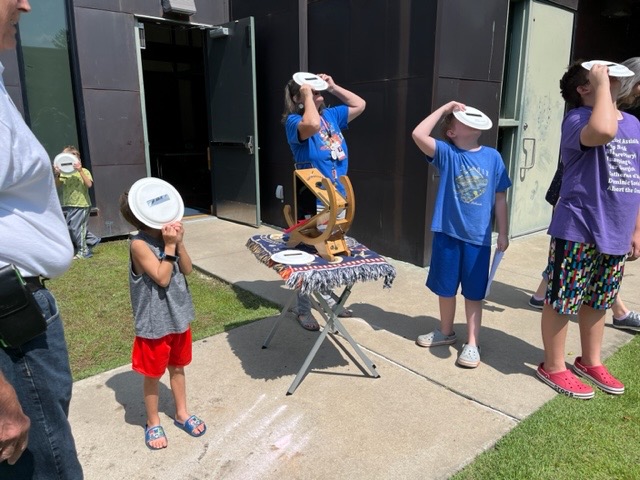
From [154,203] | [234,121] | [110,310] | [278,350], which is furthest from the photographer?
[234,121]

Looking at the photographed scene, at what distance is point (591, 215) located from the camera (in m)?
2.49

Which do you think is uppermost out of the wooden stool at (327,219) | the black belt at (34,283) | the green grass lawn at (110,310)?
the black belt at (34,283)

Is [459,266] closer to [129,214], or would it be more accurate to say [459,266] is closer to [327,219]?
[327,219]

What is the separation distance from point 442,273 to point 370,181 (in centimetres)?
235

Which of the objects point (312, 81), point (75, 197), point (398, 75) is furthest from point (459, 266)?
point (75, 197)

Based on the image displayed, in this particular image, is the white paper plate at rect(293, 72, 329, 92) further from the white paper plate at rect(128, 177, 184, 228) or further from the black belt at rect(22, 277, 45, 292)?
the black belt at rect(22, 277, 45, 292)

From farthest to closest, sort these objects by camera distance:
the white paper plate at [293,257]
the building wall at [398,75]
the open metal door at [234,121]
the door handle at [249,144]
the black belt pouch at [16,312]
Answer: the door handle at [249,144], the open metal door at [234,121], the building wall at [398,75], the white paper plate at [293,257], the black belt pouch at [16,312]

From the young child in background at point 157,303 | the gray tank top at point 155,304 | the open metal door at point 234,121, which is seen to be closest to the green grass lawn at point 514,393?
the young child in background at point 157,303

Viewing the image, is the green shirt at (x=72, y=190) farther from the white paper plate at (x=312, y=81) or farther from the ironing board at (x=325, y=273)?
the white paper plate at (x=312, y=81)

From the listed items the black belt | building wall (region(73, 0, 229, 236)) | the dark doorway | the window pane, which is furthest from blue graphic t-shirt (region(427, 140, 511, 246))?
the dark doorway

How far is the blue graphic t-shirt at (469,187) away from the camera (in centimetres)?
290

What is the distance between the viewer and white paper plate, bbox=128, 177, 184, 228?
2.09 m

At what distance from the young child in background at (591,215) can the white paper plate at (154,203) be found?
1969 millimetres

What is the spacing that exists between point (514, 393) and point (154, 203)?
2.16m
